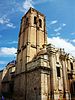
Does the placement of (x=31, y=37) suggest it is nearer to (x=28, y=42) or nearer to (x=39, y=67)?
(x=28, y=42)

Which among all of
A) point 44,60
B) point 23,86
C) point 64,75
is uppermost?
point 44,60

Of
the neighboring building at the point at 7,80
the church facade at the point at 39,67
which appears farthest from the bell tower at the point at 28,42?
the neighboring building at the point at 7,80

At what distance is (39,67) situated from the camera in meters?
26.4

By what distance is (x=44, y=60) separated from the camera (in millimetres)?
27672

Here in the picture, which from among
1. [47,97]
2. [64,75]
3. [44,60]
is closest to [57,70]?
[64,75]

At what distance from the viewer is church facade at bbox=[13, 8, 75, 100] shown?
26.3 meters

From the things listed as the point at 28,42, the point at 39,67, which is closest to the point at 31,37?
the point at 28,42

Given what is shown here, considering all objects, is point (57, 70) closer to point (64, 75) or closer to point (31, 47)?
point (64, 75)

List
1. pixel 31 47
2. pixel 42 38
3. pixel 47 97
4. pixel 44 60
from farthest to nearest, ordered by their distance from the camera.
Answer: pixel 42 38
pixel 31 47
pixel 44 60
pixel 47 97

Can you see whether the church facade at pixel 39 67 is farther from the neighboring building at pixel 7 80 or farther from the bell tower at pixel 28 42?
the neighboring building at pixel 7 80

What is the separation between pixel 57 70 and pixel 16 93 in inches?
412

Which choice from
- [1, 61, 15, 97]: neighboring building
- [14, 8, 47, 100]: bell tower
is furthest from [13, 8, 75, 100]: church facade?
[1, 61, 15, 97]: neighboring building

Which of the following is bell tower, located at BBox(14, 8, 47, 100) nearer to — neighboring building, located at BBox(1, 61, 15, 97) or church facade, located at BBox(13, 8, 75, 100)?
church facade, located at BBox(13, 8, 75, 100)

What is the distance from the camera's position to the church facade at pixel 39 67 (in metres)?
26.3
